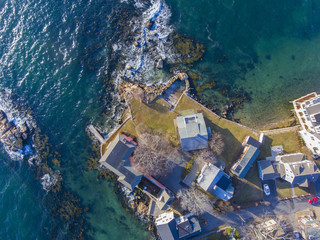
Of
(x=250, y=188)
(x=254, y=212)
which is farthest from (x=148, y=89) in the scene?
(x=254, y=212)

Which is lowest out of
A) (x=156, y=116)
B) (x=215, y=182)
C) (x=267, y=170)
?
(x=215, y=182)

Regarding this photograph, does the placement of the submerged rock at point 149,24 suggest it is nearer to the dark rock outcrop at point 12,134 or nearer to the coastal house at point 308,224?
the dark rock outcrop at point 12,134

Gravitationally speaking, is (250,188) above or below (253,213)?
above

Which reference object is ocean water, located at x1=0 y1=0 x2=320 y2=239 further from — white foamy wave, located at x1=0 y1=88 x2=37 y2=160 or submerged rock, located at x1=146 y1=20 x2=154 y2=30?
white foamy wave, located at x1=0 y1=88 x2=37 y2=160

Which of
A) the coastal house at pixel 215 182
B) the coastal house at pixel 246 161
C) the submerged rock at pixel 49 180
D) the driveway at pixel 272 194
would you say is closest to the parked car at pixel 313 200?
the driveway at pixel 272 194

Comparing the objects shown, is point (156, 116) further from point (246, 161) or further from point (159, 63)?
point (246, 161)
